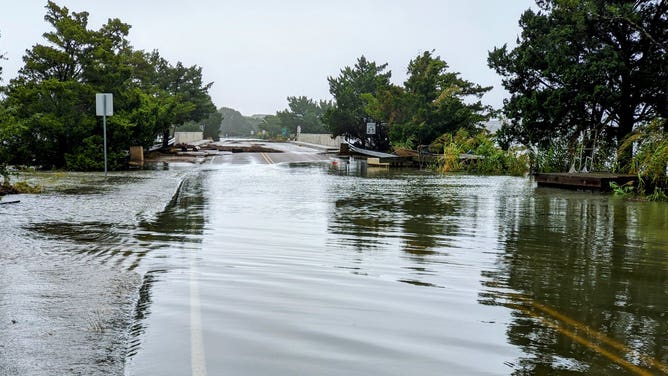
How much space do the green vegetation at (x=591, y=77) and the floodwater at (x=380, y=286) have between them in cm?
1154

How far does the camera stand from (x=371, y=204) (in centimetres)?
1622

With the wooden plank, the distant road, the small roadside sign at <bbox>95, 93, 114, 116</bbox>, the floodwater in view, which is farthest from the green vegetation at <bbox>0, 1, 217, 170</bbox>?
the wooden plank

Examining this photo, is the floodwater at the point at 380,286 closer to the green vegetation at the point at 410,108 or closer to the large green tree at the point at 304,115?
the green vegetation at the point at 410,108

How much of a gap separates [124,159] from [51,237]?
22.9m

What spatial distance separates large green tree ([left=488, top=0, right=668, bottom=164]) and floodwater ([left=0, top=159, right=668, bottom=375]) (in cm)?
1193

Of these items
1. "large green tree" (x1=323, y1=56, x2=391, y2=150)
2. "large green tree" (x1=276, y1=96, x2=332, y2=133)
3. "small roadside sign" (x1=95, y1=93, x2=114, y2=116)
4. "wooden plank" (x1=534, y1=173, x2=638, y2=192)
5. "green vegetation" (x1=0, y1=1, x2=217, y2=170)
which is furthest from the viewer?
"large green tree" (x1=276, y1=96, x2=332, y2=133)

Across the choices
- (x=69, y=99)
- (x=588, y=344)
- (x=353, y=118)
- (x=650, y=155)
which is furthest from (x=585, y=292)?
(x=353, y=118)

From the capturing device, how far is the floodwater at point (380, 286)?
4.54 m

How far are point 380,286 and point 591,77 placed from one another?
71.5 ft

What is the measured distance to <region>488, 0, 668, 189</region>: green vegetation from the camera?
24.9m

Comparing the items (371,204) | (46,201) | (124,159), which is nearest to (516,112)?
(371,204)

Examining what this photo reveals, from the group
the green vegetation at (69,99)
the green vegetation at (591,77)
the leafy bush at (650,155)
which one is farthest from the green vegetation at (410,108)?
the green vegetation at (69,99)

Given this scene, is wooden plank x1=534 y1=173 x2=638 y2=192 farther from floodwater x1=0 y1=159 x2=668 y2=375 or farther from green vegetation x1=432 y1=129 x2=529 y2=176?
green vegetation x1=432 y1=129 x2=529 y2=176

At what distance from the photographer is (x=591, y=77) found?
25.4m
